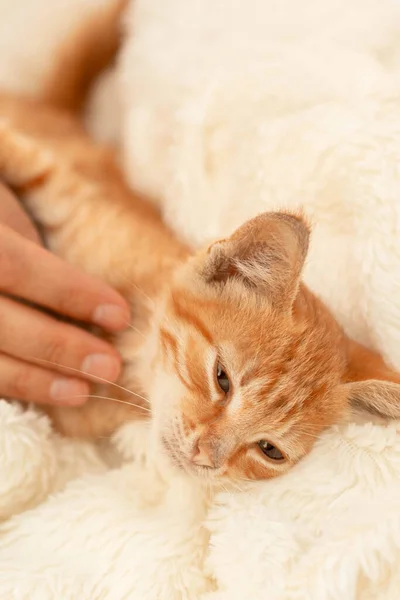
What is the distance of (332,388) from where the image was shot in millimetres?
815

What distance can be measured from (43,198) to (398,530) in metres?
0.86

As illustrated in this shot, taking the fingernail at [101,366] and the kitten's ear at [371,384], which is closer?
the kitten's ear at [371,384]

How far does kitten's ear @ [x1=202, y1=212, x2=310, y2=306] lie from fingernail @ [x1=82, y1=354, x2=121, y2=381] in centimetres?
22

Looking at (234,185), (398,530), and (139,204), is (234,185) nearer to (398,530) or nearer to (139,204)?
(139,204)

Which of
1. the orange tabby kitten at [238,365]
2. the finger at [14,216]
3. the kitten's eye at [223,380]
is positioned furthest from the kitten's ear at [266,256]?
the finger at [14,216]

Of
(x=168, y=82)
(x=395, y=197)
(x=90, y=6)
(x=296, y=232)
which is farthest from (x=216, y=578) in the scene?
(x=90, y=6)

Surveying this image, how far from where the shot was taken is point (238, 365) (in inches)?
31.4

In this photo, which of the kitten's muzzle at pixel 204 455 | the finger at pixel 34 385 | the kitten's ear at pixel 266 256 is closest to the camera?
the kitten's ear at pixel 266 256

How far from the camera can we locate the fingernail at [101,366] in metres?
0.92

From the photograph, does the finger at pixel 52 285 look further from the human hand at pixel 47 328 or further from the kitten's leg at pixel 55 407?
the kitten's leg at pixel 55 407

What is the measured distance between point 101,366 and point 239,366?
0.84 ft

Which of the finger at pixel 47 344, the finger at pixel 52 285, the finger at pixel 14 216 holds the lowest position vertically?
the finger at pixel 47 344

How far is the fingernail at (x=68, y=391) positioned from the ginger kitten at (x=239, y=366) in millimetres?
54

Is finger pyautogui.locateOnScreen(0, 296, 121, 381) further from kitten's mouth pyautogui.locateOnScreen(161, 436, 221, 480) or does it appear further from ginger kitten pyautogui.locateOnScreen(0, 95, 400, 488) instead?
kitten's mouth pyautogui.locateOnScreen(161, 436, 221, 480)
